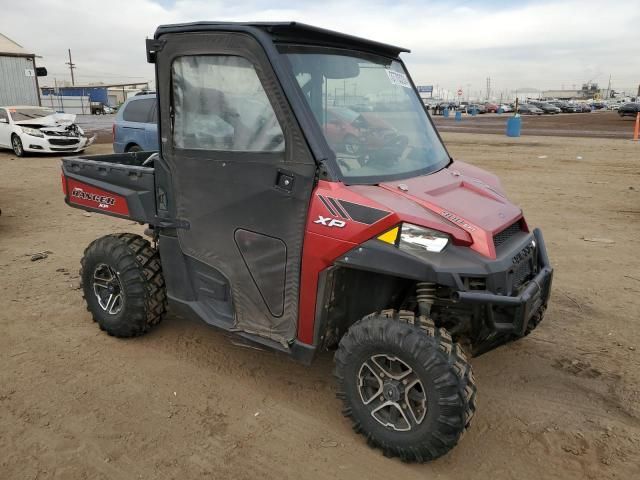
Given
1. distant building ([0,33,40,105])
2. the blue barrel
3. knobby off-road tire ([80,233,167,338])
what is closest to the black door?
knobby off-road tire ([80,233,167,338])

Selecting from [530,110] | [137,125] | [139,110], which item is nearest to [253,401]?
[137,125]

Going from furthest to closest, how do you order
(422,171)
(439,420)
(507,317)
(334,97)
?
(422,171)
(334,97)
(507,317)
(439,420)

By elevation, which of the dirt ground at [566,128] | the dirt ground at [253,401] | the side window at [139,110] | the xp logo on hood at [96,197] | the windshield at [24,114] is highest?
the side window at [139,110]

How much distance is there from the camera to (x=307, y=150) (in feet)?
9.25

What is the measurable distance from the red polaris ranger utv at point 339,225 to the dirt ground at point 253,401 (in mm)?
416

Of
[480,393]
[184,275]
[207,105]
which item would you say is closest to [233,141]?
[207,105]

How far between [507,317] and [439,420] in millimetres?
650

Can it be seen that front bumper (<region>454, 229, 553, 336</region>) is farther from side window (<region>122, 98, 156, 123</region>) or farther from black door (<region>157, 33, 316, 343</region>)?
side window (<region>122, 98, 156, 123</region>)

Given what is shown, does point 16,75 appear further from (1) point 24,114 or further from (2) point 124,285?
(2) point 124,285

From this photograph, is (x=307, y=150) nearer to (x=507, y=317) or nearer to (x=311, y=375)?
(x=507, y=317)

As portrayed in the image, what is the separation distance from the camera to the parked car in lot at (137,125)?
35.5ft

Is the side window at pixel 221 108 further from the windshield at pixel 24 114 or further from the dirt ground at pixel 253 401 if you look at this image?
the windshield at pixel 24 114

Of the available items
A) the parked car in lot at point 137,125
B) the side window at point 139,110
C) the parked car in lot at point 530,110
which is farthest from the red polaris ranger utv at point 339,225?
the parked car in lot at point 530,110

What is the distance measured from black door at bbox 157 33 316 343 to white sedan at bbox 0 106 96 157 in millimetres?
14238
